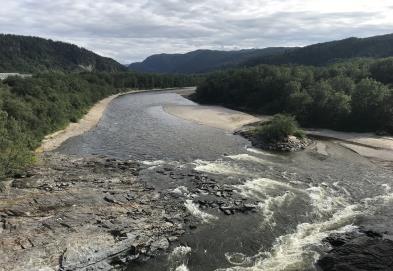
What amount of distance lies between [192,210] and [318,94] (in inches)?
2634

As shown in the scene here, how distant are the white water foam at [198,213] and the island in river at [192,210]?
0.30 ft

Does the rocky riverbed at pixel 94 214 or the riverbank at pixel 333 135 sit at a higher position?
the rocky riverbed at pixel 94 214

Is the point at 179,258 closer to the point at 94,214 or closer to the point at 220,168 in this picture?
the point at 94,214

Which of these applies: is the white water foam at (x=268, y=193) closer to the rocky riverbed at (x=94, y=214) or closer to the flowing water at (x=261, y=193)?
the flowing water at (x=261, y=193)

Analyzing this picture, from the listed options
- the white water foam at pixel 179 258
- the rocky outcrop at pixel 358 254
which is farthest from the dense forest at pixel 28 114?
the rocky outcrop at pixel 358 254

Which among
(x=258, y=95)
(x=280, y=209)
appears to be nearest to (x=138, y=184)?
(x=280, y=209)

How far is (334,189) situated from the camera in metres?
46.5

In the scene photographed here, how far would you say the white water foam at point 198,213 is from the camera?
3659 cm

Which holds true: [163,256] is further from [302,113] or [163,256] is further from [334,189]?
[302,113]

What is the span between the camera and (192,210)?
125 feet

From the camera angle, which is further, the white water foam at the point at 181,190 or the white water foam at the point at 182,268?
the white water foam at the point at 181,190

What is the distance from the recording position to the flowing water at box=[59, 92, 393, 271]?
31.2 metres

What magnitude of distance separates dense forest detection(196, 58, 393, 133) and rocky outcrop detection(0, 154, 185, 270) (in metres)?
57.9

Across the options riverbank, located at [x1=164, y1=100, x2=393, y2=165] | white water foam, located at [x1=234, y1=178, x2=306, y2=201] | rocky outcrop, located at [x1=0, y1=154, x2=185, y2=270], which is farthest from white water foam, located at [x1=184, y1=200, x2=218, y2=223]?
riverbank, located at [x1=164, y1=100, x2=393, y2=165]
